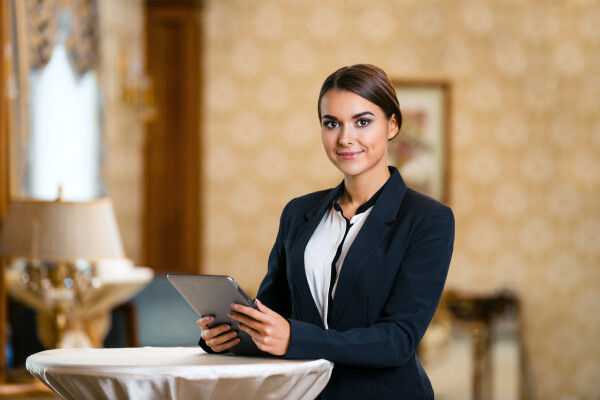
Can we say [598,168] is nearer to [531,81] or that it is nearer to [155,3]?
[531,81]

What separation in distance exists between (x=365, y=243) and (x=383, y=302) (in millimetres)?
126

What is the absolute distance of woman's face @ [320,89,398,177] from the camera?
69.2 inches

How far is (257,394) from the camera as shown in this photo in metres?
1.60

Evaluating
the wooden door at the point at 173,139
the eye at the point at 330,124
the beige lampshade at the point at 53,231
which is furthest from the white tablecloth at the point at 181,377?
the wooden door at the point at 173,139

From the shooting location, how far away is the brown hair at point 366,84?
5.74 ft

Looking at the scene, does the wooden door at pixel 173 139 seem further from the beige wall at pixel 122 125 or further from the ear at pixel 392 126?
the ear at pixel 392 126

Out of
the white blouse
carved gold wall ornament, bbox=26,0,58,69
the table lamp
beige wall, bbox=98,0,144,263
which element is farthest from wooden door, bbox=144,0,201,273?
the white blouse

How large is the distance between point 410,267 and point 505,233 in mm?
4895

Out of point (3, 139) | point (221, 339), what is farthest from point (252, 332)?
point (3, 139)

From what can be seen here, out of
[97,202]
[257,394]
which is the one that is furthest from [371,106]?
[97,202]

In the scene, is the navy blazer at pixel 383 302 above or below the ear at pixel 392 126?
below

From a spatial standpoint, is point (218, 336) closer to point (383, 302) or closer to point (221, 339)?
point (221, 339)

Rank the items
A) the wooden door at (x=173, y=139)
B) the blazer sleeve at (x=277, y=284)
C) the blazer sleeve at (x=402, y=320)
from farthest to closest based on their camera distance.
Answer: the wooden door at (x=173, y=139) → the blazer sleeve at (x=277, y=284) → the blazer sleeve at (x=402, y=320)

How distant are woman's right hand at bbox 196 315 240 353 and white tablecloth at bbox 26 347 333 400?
0.05m
